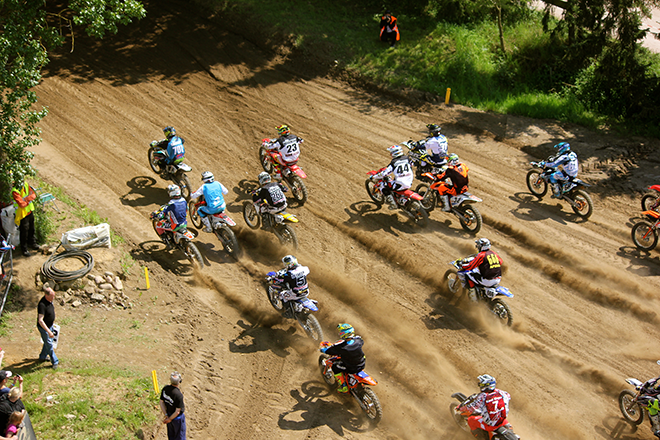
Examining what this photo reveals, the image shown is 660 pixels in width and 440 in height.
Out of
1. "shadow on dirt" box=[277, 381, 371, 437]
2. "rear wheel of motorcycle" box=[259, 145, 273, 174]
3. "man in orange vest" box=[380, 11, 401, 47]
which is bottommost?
"shadow on dirt" box=[277, 381, 371, 437]

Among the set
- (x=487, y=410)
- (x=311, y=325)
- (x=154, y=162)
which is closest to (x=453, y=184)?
(x=311, y=325)

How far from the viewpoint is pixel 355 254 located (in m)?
13.8

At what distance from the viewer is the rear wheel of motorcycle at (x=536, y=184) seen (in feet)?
53.9

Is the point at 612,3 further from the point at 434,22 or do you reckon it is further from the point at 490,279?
the point at 490,279

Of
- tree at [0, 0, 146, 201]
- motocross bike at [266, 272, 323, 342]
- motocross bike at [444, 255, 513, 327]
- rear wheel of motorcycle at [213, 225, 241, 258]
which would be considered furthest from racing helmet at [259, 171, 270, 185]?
motocross bike at [444, 255, 513, 327]

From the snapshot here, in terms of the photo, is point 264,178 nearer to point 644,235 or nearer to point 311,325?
point 311,325

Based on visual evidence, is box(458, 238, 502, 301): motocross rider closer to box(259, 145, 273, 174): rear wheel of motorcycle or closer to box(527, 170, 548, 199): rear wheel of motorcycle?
box(527, 170, 548, 199): rear wheel of motorcycle

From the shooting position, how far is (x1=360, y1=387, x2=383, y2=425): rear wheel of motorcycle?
30.5 ft

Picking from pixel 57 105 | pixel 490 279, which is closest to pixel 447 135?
pixel 490 279

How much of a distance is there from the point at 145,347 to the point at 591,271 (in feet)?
36.8

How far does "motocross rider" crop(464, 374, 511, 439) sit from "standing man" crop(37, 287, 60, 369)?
7583mm

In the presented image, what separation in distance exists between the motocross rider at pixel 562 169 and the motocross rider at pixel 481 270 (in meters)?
5.40

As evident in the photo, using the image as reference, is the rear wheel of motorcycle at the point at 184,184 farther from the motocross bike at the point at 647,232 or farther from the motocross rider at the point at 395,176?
the motocross bike at the point at 647,232

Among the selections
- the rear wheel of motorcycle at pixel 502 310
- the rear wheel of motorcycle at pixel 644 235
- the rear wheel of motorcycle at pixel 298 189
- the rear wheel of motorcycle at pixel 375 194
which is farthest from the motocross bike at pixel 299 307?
the rear wheel of motorcycle at pixel 644 235
